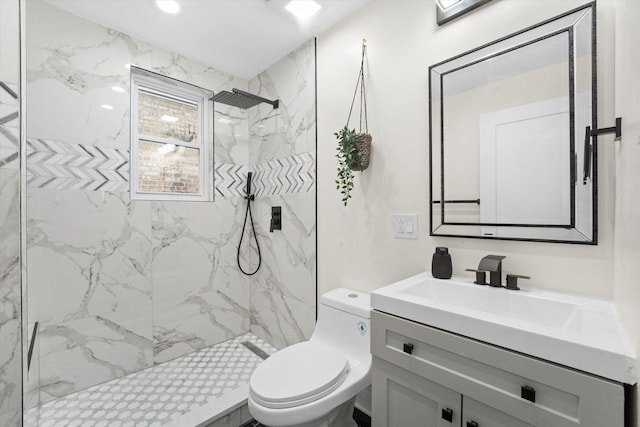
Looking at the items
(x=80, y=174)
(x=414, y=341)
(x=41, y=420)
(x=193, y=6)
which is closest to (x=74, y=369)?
(x=41, y=420)

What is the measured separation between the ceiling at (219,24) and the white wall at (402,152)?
0.20 metres

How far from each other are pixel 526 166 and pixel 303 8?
157cm

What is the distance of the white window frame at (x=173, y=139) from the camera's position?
6.93 ft

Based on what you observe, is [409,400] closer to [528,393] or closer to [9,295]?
[528,393]

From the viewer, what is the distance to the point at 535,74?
1.16m

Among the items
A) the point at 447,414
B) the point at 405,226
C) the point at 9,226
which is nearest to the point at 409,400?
the point at 447,414

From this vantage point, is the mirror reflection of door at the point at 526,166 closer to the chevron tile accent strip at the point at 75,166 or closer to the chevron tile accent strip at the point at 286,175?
the chevron tile accent strip at the point at 286,175

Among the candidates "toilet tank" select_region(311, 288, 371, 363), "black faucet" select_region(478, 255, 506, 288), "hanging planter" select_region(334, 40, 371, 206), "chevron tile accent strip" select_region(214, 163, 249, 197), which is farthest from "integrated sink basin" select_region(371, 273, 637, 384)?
"chevron tile accent strip" select_region(214, 163, 249, 197)

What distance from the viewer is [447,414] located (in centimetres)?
93

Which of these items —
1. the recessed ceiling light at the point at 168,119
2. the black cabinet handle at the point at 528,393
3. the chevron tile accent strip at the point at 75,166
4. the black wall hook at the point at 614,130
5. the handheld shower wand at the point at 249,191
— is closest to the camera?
the black cabinet handle at the point at 528,393

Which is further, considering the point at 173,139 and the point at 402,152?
the point at 173,139

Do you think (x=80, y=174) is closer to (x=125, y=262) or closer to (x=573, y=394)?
(x=125, y=262)

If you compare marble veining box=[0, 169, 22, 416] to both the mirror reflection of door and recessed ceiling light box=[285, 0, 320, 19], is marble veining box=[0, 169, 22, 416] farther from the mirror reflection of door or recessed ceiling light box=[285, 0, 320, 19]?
the mirror reflection of door

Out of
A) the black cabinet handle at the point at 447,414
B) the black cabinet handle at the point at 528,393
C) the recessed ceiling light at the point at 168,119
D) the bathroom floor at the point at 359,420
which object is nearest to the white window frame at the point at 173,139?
the recessed ceiling light at the point at 168,119
